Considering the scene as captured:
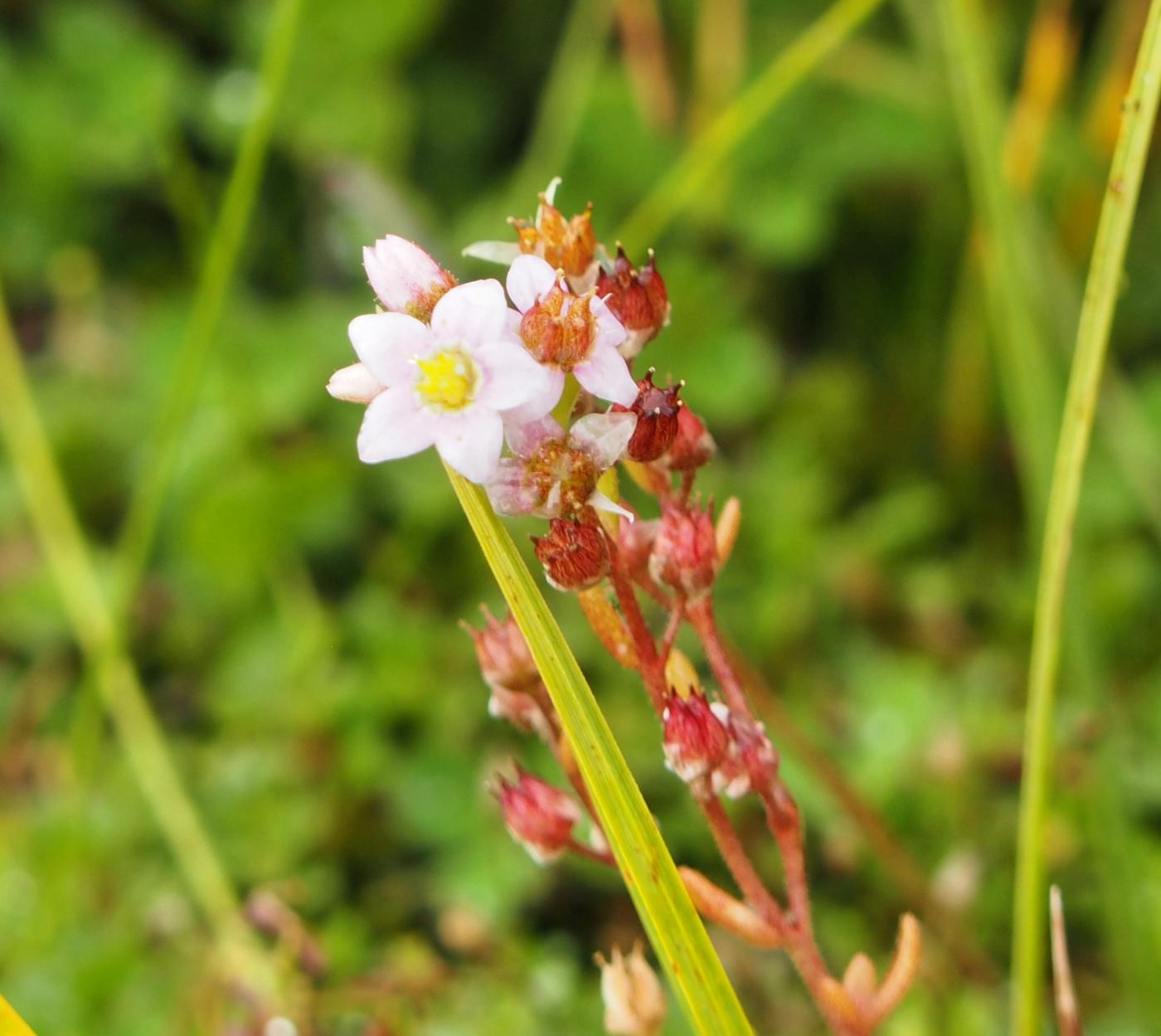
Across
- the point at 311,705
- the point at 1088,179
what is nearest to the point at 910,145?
the point at 1088,179

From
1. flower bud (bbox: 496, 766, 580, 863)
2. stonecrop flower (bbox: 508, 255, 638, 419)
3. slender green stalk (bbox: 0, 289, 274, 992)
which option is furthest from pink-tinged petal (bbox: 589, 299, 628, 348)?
slender green stalk (bbox: 0, 289, 274, 992)

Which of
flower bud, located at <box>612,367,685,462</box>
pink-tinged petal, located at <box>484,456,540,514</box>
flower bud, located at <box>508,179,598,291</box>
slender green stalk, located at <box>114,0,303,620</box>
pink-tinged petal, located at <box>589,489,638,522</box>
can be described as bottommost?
pink-tinged petal, located at <box>589,489,638,522</box>

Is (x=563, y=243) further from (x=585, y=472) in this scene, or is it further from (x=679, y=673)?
(x=679, y=673)

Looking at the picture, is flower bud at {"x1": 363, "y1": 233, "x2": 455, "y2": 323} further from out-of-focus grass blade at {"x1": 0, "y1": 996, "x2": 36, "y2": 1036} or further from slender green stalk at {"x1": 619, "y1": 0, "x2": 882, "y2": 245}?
slender green stalk at {"x1": 619, "y1": 0, "x2": 882, "y2": 245}

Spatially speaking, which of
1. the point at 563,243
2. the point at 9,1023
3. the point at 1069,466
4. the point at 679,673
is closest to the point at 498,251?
the point at 563,243

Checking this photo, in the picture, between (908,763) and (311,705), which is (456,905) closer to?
(311,705)

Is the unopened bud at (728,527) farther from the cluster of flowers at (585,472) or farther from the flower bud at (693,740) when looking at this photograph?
the flower bud at (693,740)
